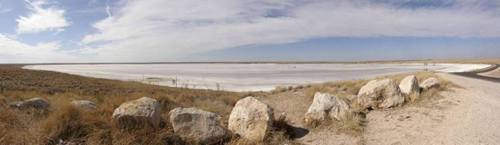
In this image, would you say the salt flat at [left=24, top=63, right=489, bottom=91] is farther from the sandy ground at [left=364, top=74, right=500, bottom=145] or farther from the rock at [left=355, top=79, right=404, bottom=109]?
the sandy ground at [left=364, top=74, right=500, bottom=145]

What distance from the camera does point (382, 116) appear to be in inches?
373

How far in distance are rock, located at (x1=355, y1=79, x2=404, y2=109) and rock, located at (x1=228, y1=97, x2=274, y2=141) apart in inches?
189

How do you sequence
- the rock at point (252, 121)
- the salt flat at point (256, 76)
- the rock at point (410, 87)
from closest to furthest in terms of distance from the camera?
the rock at point (252, 121)
the rock at point (410, 87)
the salt flat at point (256, 76)

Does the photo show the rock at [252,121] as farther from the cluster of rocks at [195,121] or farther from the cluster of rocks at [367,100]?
the cluster of rocks at [367,100]

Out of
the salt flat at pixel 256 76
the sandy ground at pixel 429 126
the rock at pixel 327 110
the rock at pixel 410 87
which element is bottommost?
the salt flat at pixel 256 76

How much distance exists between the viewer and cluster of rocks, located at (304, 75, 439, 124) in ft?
29.0

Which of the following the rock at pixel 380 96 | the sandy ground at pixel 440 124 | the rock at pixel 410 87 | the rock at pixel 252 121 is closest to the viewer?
the sandy ground at pixel 440 124

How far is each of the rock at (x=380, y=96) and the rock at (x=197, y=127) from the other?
5.83 metres

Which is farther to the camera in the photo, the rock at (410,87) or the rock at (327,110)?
the rock at (410,87)

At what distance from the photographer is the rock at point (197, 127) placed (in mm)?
6566

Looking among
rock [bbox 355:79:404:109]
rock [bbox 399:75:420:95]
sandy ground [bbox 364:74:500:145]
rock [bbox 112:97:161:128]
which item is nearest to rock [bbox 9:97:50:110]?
rock [bbox 112:97:161:128]

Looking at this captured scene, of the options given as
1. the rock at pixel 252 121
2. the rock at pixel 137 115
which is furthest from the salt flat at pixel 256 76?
the rock at pixel 137 115

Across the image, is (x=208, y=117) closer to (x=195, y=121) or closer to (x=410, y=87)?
(x=195, y=121)

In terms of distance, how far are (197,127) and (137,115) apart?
1110 millimetres
